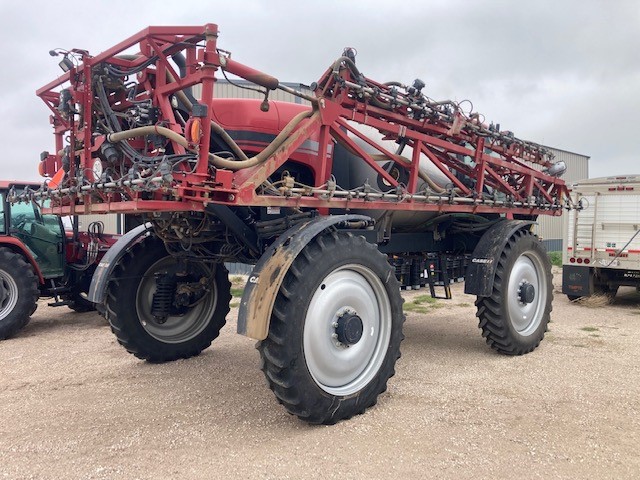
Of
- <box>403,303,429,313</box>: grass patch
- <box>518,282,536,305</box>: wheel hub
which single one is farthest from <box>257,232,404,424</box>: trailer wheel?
<box>403,303,429,313</box>: grass patch

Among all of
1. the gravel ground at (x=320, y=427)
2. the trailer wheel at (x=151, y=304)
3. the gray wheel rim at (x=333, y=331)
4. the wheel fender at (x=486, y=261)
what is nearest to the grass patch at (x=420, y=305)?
the gravel ground at (x=320, y=427)

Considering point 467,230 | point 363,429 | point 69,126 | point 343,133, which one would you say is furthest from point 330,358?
point 467,230

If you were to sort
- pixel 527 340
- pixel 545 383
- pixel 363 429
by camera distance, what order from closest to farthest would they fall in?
pixel 363 429 < pixel 545 383 < pixel 527 340

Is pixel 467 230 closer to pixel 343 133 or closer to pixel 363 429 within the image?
pixel 343 133

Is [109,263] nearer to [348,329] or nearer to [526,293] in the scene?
[348,329]

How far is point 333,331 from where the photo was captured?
3.95 metres

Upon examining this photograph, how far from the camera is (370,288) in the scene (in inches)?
169

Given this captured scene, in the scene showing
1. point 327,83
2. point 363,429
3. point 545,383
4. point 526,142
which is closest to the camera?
point 363,429

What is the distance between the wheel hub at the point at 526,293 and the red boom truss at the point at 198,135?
1300mm

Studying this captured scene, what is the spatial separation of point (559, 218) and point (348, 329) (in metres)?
22.9

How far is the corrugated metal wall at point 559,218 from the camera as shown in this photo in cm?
2319

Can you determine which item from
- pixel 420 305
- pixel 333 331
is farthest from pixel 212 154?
pixel 420 305

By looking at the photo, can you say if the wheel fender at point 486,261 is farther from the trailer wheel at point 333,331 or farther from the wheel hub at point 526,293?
the trailer wheel at point 333,331

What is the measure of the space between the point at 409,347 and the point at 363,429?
2623mm
